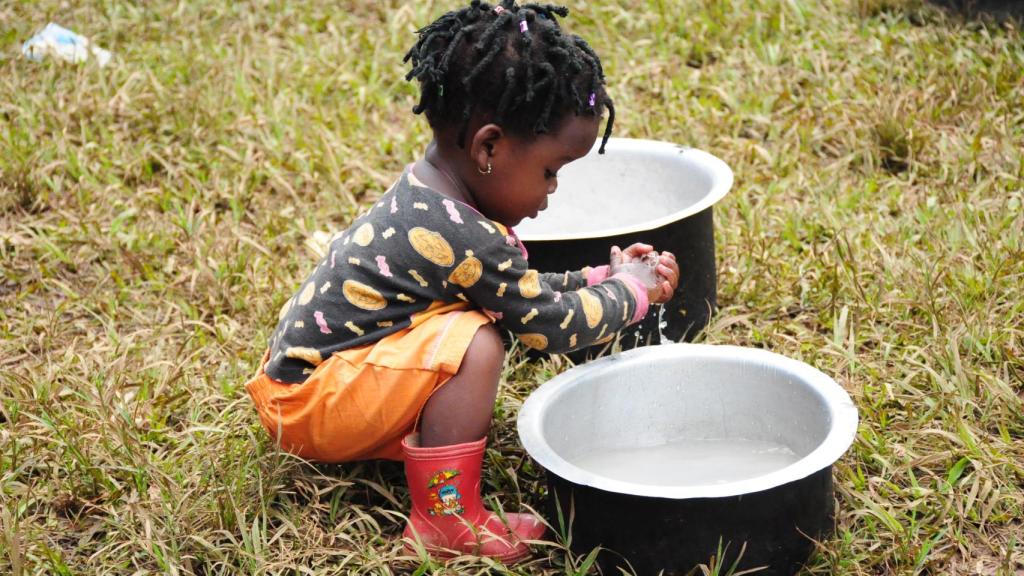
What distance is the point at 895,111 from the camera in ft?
11.4

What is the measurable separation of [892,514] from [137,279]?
2033 mm

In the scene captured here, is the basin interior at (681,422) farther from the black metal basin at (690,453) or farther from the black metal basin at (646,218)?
the black metal basin at (646,218)

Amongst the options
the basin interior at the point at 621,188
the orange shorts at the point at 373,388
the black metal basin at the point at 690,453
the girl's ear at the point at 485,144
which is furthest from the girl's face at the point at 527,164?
the basin interior at the point at 621,188

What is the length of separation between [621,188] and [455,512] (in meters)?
1.27

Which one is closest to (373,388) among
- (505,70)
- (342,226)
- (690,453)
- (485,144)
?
(485,144)

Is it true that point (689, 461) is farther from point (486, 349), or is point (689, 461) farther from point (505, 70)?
point (505, 70)

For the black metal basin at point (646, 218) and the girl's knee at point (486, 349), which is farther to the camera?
the black metal basin at point (646, 218)

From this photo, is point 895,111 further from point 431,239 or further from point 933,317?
point 431,239

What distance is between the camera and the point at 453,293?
78.9 inches

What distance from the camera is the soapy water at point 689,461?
220cm

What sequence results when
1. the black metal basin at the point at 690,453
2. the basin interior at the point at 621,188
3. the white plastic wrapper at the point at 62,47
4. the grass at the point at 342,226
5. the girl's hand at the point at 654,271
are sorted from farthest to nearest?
1. the white plastic wrapper at the point at 62,47
2. the basin interior at the point at 621,188
3. the girl's hand at the point at 654,271
4. the grass at the point at 342,226
5. the black metal basin at the point at 690,453

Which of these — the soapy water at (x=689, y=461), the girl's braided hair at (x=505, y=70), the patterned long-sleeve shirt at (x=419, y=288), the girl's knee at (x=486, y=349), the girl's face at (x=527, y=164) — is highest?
the girl's braided hair at (x=505, y=70)

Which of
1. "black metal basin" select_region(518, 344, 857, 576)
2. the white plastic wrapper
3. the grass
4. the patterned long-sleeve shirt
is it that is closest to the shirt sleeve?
the patterned long-sleeve shirt

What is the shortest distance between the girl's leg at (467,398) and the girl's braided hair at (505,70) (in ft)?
1.20
